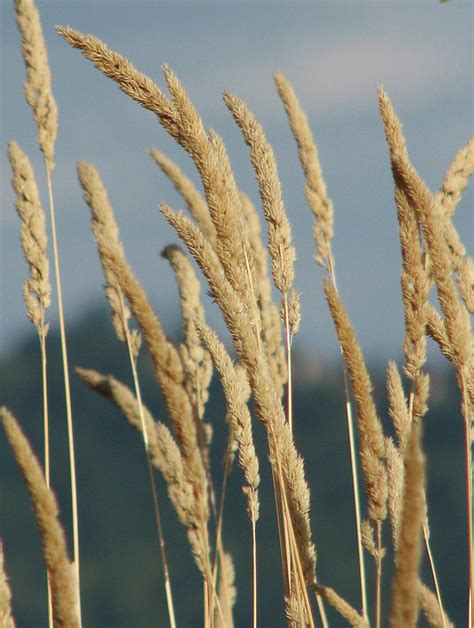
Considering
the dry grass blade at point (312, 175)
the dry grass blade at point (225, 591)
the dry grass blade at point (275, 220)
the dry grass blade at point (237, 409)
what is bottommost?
the dry grass blade at point (225, 591)

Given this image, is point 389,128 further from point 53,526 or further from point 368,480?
point 53,526

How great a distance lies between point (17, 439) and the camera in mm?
1121

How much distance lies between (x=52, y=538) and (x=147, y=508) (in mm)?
15716

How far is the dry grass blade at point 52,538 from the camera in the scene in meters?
1.06

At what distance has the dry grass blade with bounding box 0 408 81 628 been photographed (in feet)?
3.49

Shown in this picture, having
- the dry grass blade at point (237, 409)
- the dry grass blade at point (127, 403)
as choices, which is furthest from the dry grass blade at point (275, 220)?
the dry grass blade at point (127, 403)

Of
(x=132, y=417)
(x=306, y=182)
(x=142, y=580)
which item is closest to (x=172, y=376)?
(x=132, y=417)

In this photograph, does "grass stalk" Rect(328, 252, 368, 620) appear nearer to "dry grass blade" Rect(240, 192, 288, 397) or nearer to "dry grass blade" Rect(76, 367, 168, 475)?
"dry grass blade" Rect(240, 192, 288, 397)

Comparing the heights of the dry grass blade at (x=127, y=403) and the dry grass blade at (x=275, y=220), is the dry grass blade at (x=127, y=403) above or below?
below

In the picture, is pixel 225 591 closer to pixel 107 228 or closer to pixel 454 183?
pixel 107 228

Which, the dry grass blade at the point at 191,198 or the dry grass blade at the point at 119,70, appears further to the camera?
the dry grass blade at the point at 191,198

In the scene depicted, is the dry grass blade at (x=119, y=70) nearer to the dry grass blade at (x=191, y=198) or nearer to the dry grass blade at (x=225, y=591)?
the dry grass blade at (x=191, y=198)

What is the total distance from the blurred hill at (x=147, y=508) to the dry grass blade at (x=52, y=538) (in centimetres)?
1015

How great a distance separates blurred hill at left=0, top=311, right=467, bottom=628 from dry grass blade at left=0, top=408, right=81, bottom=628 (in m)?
10.2
